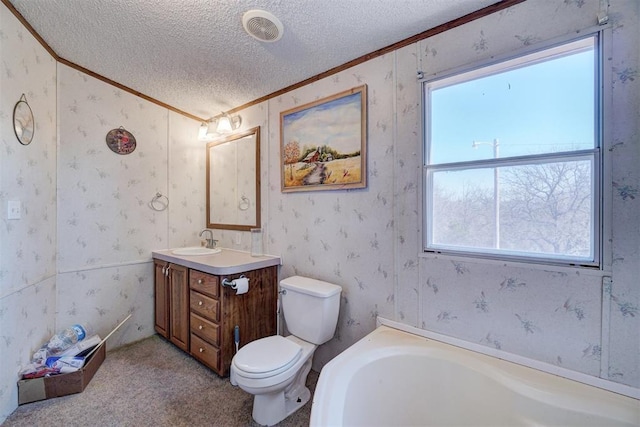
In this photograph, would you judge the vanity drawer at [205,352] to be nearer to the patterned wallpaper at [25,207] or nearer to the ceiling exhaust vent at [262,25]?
the patterned wallpaper at [25,207]

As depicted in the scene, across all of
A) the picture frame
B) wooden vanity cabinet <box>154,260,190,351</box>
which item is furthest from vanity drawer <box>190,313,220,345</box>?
the picture frame

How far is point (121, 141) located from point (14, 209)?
107cm

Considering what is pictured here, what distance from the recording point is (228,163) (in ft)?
9.08

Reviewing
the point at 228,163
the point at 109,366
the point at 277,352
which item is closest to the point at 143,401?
the point at 109,366

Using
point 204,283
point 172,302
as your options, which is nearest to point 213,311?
point 204,283

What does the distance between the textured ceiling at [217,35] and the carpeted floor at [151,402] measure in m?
2.34

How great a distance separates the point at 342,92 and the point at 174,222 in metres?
2.15

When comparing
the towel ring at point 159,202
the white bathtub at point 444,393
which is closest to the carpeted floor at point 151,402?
the white bathtub at point 444,393

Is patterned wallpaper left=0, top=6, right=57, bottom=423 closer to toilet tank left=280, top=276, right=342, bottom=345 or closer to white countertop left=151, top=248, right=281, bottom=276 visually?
white countertop left=151, top=248, right=281, bottom=276

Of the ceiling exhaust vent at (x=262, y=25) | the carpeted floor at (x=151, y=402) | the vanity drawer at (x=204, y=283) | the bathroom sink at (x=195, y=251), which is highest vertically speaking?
the ceiling exhaust vent at (x=262, y=25)

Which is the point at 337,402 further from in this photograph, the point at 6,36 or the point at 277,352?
the point at 6,36

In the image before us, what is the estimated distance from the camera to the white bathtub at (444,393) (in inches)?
40.2

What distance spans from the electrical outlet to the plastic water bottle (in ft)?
3.12

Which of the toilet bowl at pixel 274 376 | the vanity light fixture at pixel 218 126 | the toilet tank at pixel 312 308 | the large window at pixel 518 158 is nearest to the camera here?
the large window at pixel 518 158
